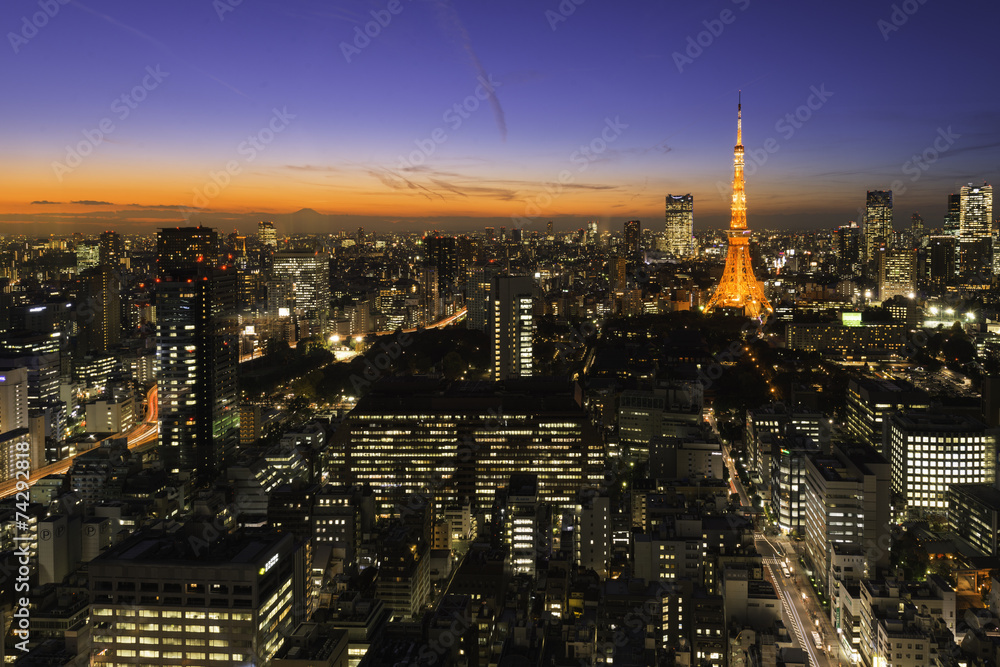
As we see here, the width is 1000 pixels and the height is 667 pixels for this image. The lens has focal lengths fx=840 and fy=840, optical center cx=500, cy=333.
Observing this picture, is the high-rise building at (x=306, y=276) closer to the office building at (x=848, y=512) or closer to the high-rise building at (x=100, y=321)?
the high-rise building at (x=100, y=321)

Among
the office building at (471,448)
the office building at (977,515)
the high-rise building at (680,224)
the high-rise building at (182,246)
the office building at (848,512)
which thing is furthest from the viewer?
Answer: the high-rise building at (680,224)

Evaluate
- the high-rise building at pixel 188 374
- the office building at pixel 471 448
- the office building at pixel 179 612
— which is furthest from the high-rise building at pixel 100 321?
the office building at pixel 179 612

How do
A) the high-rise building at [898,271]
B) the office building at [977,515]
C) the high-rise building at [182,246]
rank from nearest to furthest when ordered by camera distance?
the office building at [977,515] → the high-rise building at [182,246] → the high-rise building at [898,271]

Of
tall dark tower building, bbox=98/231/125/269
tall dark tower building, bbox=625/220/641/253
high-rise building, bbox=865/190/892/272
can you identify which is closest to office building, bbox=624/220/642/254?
tall dark tower building, bbox=625/220/641/253

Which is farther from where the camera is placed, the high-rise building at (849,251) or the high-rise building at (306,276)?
the high-rise building at (849,251)

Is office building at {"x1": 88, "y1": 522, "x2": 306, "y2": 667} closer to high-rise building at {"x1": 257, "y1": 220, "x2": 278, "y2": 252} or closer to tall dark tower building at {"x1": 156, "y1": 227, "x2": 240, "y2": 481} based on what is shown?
tall dark tower building at {"x1": 156, "y1": 227, "x2": 240, "y2": 481}
